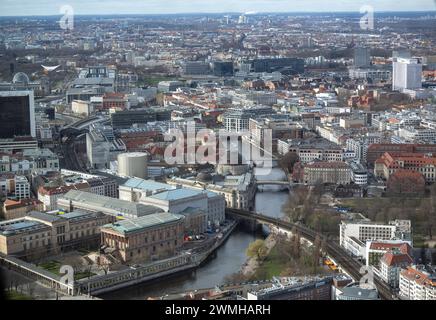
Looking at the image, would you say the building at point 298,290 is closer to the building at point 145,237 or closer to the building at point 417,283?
the building at point 417,283

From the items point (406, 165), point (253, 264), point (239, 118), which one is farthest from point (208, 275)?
point (239, 118)

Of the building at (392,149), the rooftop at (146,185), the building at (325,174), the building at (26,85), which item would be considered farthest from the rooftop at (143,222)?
the building at (26,85)

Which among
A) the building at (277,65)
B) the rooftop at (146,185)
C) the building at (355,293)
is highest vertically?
the building at (277,65)

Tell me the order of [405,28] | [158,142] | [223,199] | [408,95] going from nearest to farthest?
[223,199] → [158,142] → [408,95] → [405,28]

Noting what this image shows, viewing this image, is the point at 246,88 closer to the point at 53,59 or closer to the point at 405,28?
the point at 405,28

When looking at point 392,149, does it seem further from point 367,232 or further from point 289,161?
point 367,232

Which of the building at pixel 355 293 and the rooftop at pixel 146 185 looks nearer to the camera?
the building at pixel 355 293
